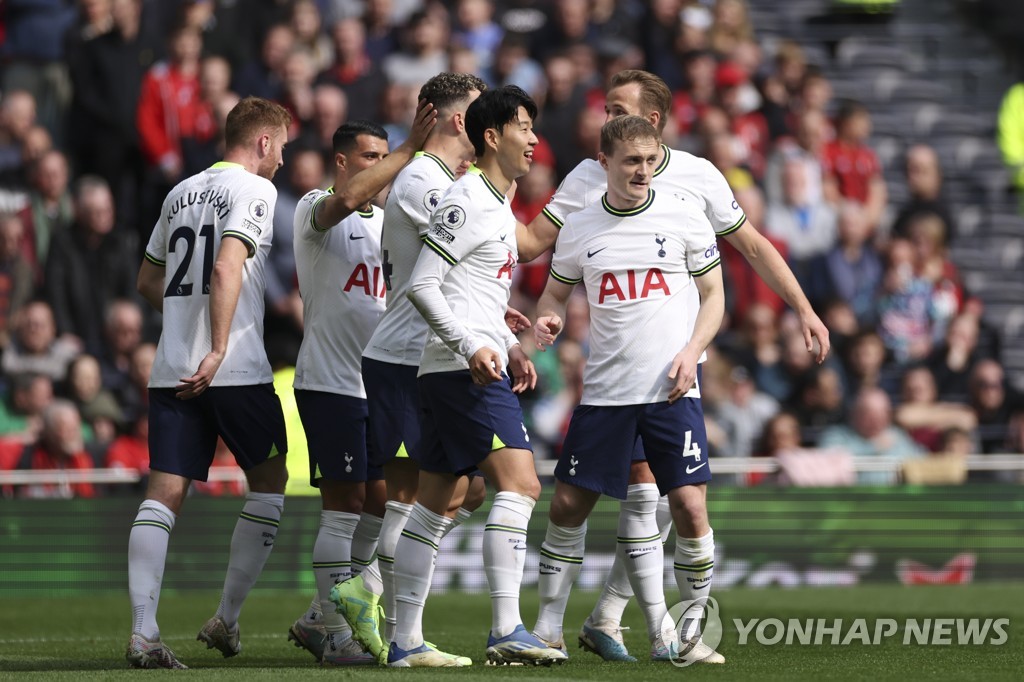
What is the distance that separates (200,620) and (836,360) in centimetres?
705

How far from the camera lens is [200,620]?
10703 mm

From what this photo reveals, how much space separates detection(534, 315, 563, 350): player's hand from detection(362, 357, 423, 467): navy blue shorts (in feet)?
2.04

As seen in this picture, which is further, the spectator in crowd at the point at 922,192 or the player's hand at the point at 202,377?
the spectator in crowd at the point at 922,192

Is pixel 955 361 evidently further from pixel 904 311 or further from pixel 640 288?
pixel 640 288

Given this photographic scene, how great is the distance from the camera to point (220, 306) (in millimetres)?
7570

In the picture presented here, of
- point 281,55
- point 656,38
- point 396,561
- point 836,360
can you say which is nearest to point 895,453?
point 836,360

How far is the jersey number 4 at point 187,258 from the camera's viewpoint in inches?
308

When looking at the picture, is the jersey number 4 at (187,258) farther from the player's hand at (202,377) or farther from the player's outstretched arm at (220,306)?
the player's hand at (202,377)

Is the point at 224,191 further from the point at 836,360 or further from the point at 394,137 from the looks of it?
the point at 836,360

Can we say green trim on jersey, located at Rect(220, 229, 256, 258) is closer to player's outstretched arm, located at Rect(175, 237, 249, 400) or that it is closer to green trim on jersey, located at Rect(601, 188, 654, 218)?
player's outstretched arm, located at Rect(175, 237, 249, 400)

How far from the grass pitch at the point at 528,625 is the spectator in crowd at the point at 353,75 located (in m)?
4.95

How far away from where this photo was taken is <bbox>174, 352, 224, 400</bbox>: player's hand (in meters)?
7.49

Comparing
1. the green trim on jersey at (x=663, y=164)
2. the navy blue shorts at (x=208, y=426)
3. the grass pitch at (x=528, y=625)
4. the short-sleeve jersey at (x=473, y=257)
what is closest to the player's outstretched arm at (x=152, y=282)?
the navy blue shorts at (x=208, y=426)

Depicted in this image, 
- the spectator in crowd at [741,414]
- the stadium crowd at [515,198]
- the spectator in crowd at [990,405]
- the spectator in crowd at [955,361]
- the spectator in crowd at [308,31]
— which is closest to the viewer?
the stadium crowd at [515,198]
